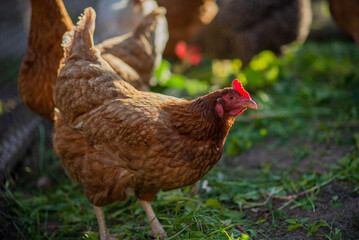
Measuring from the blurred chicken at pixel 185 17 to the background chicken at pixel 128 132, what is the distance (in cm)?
339

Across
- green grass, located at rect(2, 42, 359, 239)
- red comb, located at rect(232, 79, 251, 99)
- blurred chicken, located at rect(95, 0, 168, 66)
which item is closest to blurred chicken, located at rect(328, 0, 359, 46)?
green grass, located at rect(2, 42, 359, 239)

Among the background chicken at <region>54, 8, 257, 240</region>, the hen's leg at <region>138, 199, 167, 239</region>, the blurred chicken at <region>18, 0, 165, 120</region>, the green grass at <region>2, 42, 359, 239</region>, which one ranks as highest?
the blurred chicken at <region>18, 0, 165, 120</region>

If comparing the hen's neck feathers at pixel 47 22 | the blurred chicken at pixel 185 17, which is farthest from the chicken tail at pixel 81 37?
the blurred chicken at pixel 185 17

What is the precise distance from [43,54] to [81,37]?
19.6 inches

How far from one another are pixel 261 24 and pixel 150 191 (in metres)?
3.51

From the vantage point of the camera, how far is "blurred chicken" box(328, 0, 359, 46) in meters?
3.46

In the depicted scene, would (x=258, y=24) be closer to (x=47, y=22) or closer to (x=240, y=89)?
(x=47, y=22)

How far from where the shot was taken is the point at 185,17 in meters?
5.56

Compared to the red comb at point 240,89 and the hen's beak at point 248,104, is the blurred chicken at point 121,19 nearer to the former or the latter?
the red comb at point 240,89

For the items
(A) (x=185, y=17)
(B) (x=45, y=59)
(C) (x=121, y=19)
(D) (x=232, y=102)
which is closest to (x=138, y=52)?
(B) (x=45, y=59)

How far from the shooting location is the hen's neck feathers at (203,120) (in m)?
1.92

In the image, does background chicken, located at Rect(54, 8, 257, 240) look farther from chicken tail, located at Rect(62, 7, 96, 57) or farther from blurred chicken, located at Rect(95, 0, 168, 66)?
blurred chicken, located at Rect(95, 0, 168, 66)

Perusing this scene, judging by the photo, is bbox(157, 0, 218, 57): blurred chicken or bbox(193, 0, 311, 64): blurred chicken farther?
bbox(157, 0, 218, 57): blurred chicken

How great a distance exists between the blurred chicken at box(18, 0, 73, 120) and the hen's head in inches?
55.8
